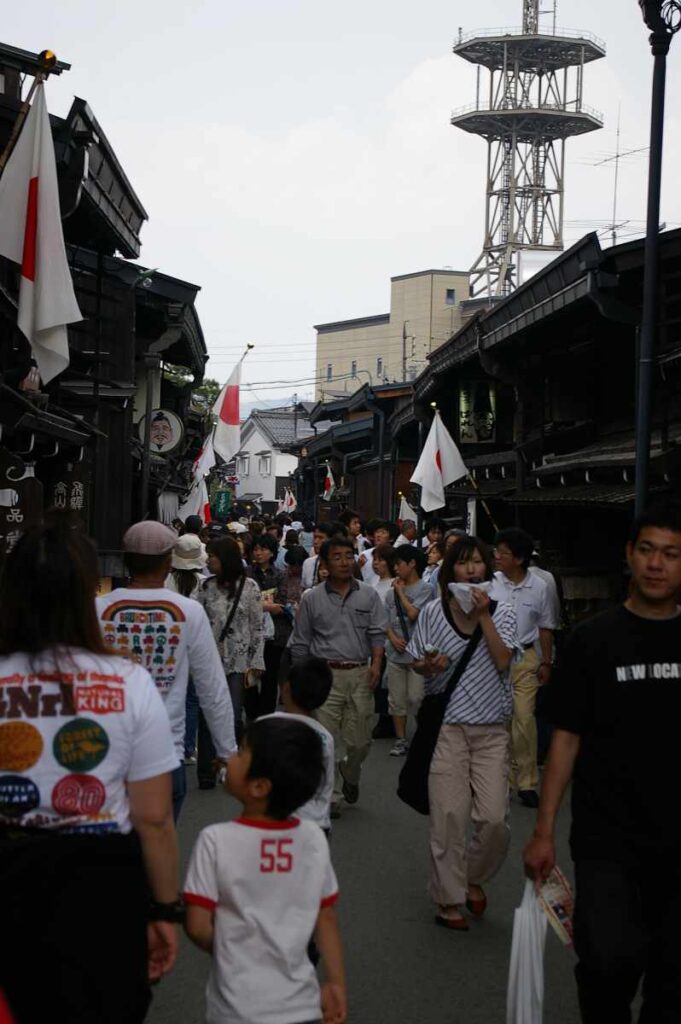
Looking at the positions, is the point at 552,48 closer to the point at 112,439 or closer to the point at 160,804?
the point at 112,439

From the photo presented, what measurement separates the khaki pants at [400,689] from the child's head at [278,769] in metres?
8.35

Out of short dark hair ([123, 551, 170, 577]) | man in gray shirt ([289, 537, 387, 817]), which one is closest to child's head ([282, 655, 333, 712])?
short dark hair ([123, 551, 170, 577])

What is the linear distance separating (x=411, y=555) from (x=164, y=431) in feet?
55.3

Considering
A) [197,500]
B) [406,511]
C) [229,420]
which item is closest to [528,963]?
[229,420]

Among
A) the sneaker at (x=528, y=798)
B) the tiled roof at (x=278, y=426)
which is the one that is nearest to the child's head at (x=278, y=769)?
the sneaker at (x=528, y=798)

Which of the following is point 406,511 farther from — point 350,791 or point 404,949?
point 404,949

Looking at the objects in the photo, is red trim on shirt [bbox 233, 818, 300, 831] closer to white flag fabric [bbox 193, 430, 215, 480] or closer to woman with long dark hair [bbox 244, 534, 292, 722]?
woman with long dark hair [bbox 244, 534, 292, 722]

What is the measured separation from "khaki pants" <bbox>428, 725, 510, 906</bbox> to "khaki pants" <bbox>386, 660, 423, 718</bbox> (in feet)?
15.9

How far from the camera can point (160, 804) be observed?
11.8 feet

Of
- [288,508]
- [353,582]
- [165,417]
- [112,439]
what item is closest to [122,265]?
[112,439]

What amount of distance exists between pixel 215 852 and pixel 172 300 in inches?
918

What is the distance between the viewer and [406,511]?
33.3 meters

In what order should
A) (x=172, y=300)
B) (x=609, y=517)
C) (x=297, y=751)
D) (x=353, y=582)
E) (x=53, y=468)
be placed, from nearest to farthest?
(x=297, y=751) → (x=353, y=582) → (x=609, y=517) → (x=53, y=468) → (x=172, y=300)

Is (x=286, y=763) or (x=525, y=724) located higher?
(x=286, y=763)
